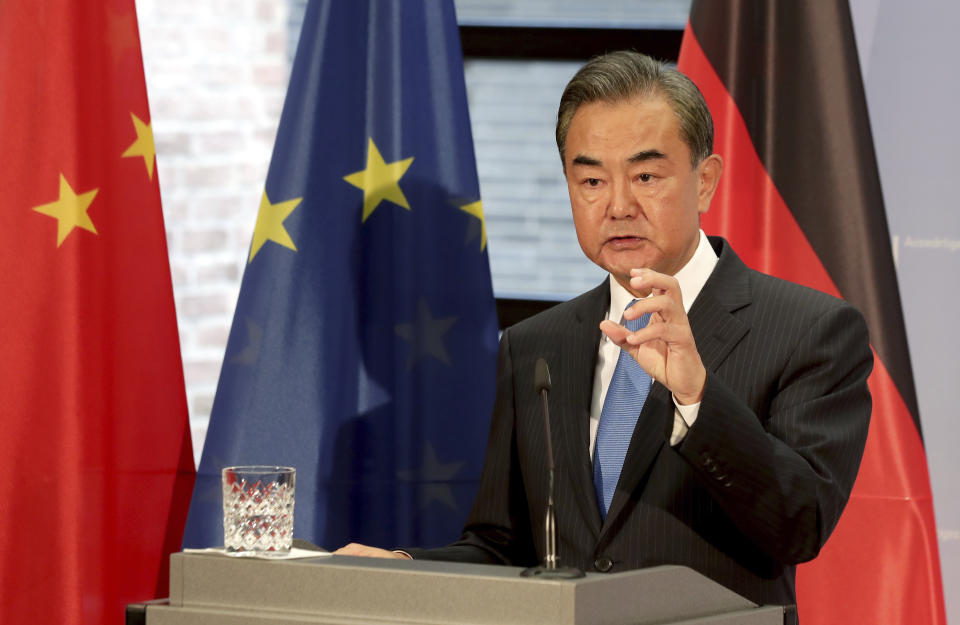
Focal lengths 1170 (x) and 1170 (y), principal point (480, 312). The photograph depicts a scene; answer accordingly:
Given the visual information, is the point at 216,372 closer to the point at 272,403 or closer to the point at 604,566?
the point at 272,403

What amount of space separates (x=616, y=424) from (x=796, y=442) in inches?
12.5

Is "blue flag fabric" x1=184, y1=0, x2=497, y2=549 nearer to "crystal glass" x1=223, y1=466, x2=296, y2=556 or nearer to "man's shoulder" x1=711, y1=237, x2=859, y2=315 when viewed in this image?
"man's shoulder" x1=711, y1=237, x2=859, y2=315

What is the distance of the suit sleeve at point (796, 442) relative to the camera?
1.53m

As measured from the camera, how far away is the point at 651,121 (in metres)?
1.94

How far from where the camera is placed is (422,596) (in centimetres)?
124

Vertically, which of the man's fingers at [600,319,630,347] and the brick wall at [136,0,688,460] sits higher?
the brick wall at [136,0,688,460]

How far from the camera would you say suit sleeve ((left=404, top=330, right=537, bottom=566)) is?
6.93 ft

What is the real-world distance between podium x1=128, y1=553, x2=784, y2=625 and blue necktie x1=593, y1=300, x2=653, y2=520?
484mm

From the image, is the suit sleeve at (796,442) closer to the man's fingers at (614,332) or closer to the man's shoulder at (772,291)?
the man's shoulder at (772,291)

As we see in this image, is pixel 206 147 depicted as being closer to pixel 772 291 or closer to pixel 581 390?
pixel 581 390

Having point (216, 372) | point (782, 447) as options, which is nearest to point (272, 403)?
point (216, 372)

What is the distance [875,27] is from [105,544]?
2.17 metres

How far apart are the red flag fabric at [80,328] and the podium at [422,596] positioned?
1.32 m

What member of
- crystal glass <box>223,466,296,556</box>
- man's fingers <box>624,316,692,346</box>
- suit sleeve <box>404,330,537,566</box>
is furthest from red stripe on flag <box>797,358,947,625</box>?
crystal glass <box>223,466,296,556</box>
